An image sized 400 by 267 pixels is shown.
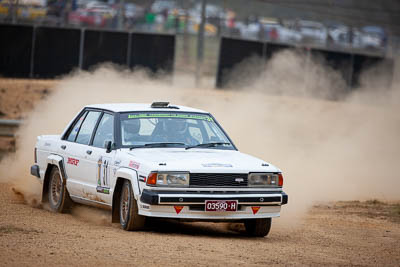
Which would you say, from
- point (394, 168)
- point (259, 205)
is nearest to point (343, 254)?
point (259, 205)

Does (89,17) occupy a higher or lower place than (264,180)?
higher

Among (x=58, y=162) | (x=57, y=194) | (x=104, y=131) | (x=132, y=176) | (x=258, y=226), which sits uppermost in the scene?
(x=104, y=131)

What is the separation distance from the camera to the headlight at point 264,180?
29.4ft

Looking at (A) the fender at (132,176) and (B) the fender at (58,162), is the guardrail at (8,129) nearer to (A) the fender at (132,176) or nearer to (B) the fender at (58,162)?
(B) the fender at (58,162)

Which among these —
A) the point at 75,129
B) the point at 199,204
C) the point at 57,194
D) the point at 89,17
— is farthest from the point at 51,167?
the point at 89,17

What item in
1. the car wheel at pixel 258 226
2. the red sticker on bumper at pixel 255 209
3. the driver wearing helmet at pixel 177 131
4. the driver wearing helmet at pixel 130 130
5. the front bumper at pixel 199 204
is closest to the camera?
the front bumper at pixel 199 204

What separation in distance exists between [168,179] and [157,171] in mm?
150

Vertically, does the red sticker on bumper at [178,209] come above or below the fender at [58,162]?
above

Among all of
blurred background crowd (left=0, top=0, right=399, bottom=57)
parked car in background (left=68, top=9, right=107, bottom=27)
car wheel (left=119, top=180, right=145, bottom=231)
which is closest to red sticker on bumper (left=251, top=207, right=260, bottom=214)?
car wheel (left=119, top=180, right=145, bottom=231)

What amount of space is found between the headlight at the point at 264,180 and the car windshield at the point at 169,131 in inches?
39.8

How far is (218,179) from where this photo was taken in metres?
8.79

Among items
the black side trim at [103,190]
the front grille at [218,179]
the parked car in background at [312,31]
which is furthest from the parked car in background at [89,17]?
the front grille at [218,179]

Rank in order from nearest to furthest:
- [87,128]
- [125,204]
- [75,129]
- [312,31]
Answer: [125,204], [87,128], [75,129], [312,31]

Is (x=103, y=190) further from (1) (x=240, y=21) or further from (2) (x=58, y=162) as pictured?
(1) (x=240, y=21)
